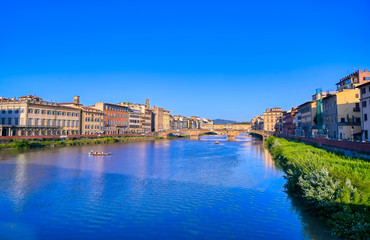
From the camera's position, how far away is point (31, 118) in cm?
6706

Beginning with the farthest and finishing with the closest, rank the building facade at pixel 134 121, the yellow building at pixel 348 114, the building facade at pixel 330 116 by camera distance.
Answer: the building facade at pixel 134 121, the building facade at pixel 330 116, the yellow building at pixel 348 114

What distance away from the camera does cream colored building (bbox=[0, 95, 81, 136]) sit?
65.1 metres

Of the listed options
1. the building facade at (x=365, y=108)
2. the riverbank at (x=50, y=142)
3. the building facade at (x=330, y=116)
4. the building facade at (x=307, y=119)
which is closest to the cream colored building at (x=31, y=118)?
the riverbank at (x=50, y=142)

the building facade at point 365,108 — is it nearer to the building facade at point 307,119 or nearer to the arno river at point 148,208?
the arno river at point 148,208

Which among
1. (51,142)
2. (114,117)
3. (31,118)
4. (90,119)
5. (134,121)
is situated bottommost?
(51,142)

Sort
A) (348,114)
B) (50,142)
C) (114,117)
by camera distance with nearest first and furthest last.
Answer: (348,114) → (50,142) → (114,117)

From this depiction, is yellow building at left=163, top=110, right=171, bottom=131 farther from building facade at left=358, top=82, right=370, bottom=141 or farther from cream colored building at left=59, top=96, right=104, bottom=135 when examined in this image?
building facade at left=358, top=82, right=370, bottom=141

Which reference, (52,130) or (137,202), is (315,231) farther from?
(52,130)

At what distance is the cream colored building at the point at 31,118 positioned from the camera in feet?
214

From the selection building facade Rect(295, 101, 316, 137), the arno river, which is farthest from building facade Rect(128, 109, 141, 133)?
the arno river

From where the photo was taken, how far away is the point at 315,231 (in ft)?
50.9

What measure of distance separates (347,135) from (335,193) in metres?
36.8

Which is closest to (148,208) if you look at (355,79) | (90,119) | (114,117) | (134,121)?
(355,79)

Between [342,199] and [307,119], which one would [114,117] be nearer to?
[307,119]
